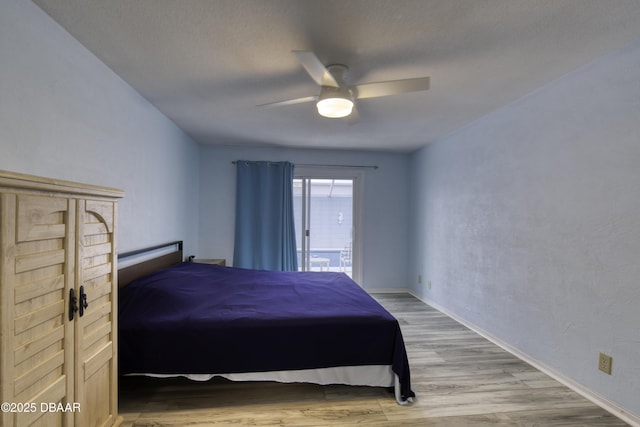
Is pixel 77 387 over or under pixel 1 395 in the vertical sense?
under

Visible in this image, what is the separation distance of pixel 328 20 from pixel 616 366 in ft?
9.03

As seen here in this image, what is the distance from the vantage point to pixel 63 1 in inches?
58.8

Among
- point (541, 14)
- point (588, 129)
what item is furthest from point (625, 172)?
point (541, 14)

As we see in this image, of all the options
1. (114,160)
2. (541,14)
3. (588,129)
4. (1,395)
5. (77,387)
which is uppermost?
(541,14)

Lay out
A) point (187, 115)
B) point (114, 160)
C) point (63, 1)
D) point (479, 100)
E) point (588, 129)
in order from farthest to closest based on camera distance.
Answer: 1. point (187, 115)
2. point (479, 100)
3. point (114, 160)
4. point (588, 129)
5. point (63, 1)

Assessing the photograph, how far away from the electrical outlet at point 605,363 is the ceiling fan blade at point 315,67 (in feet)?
8.25

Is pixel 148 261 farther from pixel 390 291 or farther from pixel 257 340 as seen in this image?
pixel 390 291

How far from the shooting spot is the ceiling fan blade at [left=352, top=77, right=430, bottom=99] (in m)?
1.82

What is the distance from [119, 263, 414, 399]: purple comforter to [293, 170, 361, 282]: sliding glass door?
99.1 inches

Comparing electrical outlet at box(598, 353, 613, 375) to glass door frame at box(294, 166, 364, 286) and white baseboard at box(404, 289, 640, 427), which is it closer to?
white baseboard at box(404, 289, 640, 427)

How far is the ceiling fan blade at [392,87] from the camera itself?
1.82 m

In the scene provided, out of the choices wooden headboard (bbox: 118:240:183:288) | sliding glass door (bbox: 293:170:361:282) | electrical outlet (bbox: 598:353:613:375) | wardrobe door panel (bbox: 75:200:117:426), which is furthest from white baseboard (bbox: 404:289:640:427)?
wooden headboard (bbox: 118:240:183:288)

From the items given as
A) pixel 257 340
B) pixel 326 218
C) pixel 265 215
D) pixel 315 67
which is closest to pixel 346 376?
pixel 257 340

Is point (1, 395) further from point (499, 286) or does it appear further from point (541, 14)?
point (499, 286)
